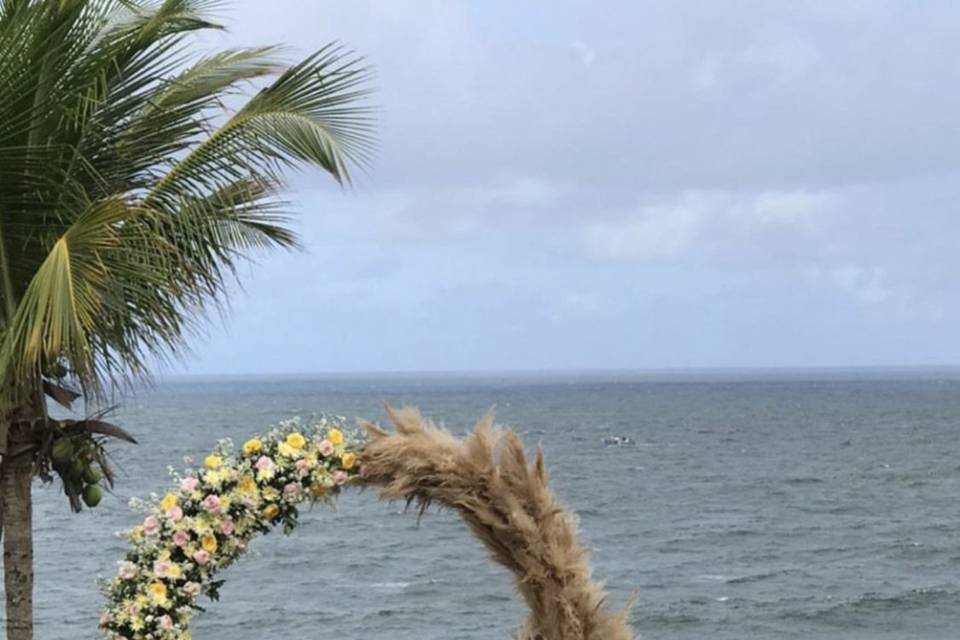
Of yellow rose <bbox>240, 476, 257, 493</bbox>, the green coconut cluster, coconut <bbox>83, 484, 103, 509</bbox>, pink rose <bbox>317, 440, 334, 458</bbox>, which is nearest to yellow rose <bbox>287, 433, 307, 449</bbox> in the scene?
pink rose <bbox>317, 440, 334, 458</bbox>

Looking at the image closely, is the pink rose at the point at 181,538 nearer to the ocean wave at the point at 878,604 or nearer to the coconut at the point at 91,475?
the coconut at the point at 91,475

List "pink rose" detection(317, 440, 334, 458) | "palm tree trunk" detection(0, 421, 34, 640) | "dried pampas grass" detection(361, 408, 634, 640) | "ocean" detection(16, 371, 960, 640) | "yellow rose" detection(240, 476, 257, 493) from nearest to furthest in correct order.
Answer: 1. "dried pampas grass" detection(361, 408, 634, 640)
2. "pink rose" detection(317, 440, 334, 458)
3. "yellow rose" detection(240, 476, 257, 493)
4. "palm tree trunk" detection(0, 421, 34, 640)
5. "ocean" detection(16, 371, 960, 640)

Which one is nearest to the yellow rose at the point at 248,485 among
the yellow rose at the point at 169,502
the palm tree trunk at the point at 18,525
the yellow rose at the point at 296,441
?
the yellow rose at the point at 296,441

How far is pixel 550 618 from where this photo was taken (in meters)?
6.82

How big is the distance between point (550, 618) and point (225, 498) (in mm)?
1919

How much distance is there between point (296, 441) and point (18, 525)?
180 centimetres

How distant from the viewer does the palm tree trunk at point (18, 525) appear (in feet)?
25.3

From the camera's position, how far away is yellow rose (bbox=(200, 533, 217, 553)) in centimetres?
740

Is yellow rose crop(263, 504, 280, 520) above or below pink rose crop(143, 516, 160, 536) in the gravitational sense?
above

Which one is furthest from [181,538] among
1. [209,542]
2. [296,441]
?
[296,441]

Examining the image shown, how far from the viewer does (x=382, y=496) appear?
7.10 m

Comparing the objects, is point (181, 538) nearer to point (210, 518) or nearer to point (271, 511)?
point (210, 518)

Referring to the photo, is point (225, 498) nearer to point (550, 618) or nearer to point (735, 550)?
point (550, 618)

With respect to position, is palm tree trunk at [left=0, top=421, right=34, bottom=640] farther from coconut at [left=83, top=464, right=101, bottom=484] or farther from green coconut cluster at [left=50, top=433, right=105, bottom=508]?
coconut at [left=83, top=464, right=101, bottom=484]
